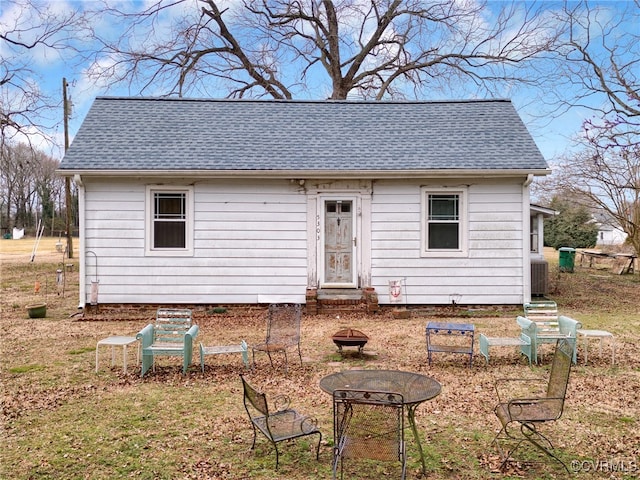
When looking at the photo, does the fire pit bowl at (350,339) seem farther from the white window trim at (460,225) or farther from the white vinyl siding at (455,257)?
the white window trim at (460,225)

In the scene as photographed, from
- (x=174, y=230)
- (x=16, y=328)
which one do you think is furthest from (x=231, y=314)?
(x=16, y=328)

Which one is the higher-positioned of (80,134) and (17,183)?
(17,183)

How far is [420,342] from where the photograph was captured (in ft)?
30.5

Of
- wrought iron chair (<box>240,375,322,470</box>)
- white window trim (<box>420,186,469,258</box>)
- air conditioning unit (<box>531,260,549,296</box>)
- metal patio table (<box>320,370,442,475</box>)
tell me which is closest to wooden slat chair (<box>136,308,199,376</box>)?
wrought iron chair (<box>240,375,322,470</box>)

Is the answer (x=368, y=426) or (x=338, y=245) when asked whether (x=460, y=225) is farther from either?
(x=368, y=426)

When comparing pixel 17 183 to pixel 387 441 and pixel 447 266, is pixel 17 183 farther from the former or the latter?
pixel 387 441

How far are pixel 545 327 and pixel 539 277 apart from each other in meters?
6.65

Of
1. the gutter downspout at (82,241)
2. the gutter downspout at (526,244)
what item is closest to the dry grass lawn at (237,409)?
the gutter downspout at (82,241)

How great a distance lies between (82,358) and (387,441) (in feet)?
19.7

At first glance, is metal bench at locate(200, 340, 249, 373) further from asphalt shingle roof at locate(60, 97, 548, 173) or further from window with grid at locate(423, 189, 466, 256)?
window with grid at locate(423, 189, 466, 256)

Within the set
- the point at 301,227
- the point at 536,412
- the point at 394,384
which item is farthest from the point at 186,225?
the point at 536,412

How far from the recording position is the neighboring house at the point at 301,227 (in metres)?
12.1

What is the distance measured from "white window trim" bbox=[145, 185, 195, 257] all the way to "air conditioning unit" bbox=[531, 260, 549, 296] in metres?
8.94

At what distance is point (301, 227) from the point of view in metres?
12.3
